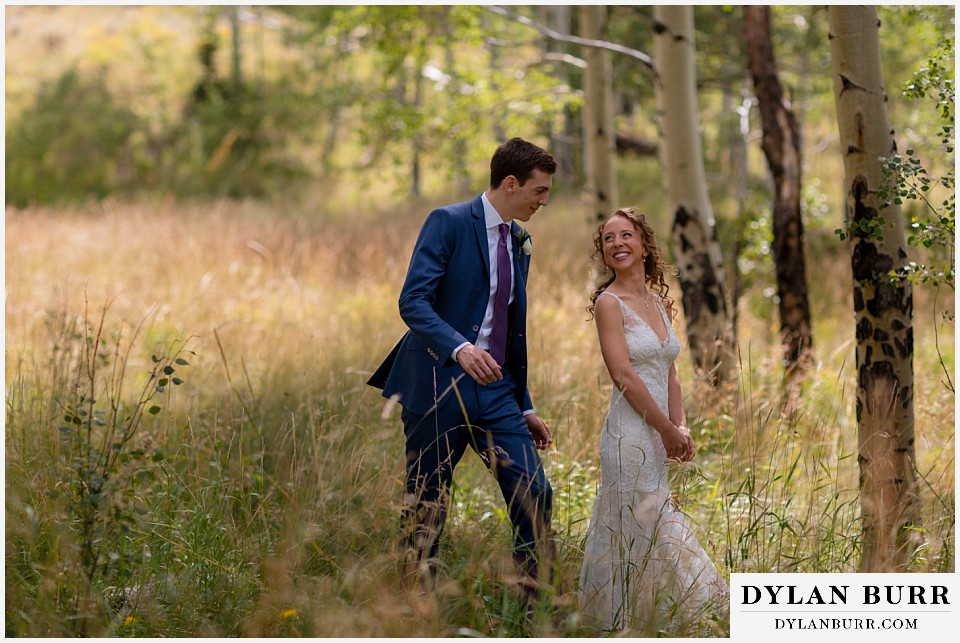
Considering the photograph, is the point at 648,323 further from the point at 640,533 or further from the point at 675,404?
the point at 640,533

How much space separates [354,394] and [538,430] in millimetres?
2200

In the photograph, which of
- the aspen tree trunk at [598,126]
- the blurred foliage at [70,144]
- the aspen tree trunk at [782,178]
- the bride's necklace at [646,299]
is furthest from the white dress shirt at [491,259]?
the blurred foliage at [70,144]

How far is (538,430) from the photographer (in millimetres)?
4152

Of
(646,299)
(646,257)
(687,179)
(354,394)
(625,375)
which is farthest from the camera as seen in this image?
(687,179)

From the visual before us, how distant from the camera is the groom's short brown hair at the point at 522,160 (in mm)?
3824

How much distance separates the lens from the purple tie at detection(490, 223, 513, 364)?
3949 millimetres

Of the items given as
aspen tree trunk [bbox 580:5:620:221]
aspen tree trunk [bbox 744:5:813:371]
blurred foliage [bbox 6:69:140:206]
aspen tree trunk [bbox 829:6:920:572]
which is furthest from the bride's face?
blurred foliage [bbox 6:69:140:206]

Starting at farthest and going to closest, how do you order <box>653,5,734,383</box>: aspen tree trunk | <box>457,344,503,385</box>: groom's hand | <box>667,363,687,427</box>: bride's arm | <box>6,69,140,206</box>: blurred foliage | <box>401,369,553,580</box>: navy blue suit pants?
<box>6,69,140,206</box>: blurred foliage → <box>653,5,734,383</box>: aspen tree trunk → <box>667,363,687,427</box>: bride's arm → <box>401,369,553,580</box>: navy blue suit pants → <box>457,344,503,385</box>: groom's hand

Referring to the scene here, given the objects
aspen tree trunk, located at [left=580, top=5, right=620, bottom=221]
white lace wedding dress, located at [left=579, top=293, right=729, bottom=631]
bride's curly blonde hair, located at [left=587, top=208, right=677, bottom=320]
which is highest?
aspen tree trunk, located at [left=580, top=5, right=620, bottom=221]

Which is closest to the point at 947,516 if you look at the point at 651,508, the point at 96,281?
the point at 651,508

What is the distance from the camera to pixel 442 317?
392 centimetres

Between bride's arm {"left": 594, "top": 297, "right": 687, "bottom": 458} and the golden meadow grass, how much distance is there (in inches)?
13.3

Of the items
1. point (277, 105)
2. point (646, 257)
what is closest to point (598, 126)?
point (646, 257)

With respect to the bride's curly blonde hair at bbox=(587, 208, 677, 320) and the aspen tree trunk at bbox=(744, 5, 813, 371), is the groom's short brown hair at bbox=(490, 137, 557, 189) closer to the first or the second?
the bride's curly blonde hair at bbox=(587, 208, 677, 320)
